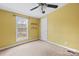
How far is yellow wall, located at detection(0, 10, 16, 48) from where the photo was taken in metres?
1.73

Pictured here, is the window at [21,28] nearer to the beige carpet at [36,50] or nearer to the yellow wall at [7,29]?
the yellow wall at [7,29]

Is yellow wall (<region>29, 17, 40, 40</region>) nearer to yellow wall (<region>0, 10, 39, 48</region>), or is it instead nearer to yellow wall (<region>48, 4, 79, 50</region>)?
yellow wall (<region>0, 10, 39, 48</region>)

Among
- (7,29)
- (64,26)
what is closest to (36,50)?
(7,29)

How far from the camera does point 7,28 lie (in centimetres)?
178

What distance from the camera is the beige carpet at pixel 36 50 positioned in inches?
65.6

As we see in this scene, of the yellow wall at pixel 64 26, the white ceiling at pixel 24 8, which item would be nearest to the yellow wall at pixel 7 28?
the white ceiling at pixel 24 8

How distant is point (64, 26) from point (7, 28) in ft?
4.05

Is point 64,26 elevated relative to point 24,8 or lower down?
lower down

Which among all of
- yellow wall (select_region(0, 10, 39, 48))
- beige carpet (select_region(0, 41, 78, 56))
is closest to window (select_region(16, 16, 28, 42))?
yellow wall (select_region(0, 10, 39, 48))

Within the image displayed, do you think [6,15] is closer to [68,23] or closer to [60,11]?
[60,11]

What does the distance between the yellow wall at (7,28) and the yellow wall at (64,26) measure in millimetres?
771

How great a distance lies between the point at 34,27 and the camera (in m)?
1.96

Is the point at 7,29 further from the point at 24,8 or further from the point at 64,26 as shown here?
the point at 64,26

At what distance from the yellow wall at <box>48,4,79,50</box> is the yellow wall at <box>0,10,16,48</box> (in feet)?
2.53
